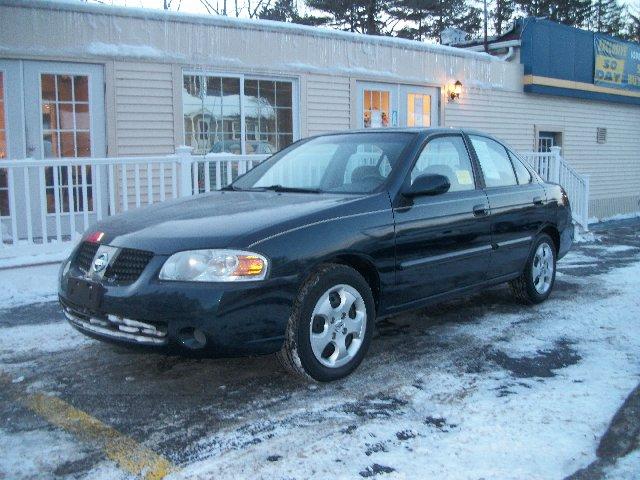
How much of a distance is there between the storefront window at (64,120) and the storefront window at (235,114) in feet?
5.27

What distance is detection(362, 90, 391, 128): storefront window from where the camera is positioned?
1342cm

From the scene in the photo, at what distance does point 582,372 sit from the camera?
176 inches

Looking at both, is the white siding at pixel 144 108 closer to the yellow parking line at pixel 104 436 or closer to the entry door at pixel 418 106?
the entry door at pixel 418 106

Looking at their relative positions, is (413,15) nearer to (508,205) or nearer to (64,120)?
(64,120)

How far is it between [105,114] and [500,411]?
8021 millimetres

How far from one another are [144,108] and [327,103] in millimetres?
3477

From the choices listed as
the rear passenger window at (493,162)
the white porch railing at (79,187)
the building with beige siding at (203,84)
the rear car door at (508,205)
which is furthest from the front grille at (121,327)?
the building with beige siding at (203,84)

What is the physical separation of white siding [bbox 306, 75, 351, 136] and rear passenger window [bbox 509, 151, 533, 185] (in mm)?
6489

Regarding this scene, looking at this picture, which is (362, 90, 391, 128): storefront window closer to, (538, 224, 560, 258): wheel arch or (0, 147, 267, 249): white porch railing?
(0, 147, 267, 249): white porch railing

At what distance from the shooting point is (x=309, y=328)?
4020 mm

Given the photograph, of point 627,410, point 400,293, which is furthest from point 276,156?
point 627,410

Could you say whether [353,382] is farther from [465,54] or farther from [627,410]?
[465,54]

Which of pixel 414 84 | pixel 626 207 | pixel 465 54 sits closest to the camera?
pixel 414 84

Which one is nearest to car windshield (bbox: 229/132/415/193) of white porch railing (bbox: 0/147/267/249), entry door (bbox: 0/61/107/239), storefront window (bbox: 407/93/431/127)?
white porch railing (bbox: 0/147/267/249)
